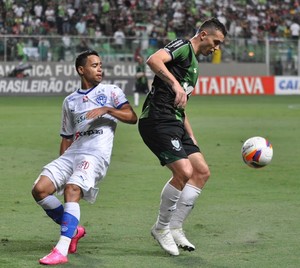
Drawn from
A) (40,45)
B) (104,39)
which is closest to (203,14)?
(104,39)

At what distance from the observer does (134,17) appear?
45938mm

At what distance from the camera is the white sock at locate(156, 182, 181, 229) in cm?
834

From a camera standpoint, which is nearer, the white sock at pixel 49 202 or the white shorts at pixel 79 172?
the white shorts at pixel 79 172

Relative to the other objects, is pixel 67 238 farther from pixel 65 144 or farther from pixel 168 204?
pixel 65 144

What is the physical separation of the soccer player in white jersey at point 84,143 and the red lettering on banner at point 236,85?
109ft

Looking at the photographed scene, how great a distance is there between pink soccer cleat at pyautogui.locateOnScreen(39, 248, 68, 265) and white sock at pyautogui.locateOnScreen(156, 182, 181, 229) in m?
1.09

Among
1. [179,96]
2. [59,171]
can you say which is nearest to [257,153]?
[179,96]

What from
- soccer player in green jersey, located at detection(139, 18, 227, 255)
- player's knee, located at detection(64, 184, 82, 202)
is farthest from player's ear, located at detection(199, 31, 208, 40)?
player's knee, located at detection(64, 184, 82, 202)

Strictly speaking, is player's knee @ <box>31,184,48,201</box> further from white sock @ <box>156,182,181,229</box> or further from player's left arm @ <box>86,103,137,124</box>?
white sock @ <box>156,182,181,229</box>

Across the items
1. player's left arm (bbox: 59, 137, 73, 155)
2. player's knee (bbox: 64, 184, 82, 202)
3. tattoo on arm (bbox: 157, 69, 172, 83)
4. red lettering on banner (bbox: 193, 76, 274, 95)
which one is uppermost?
tattoo on arm (bbox: 157, 69, 172, 83)

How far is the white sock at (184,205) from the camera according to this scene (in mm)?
8656

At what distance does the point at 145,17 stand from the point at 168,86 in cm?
Result: 3783

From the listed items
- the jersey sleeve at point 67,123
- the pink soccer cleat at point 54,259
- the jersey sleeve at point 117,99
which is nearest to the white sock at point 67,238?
the pink soccer cleat at point 54,259

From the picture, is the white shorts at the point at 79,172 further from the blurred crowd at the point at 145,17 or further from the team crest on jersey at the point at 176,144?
the blurred crowd at the point at 145,17
